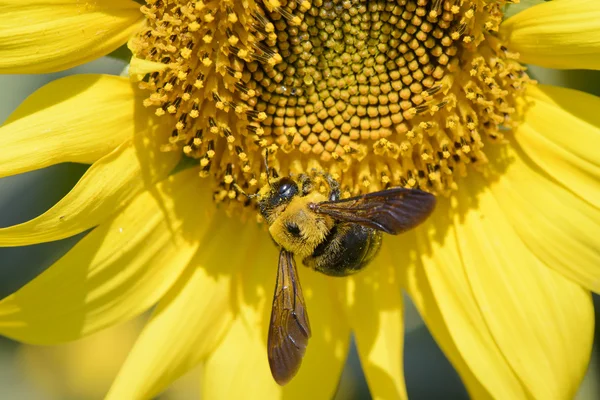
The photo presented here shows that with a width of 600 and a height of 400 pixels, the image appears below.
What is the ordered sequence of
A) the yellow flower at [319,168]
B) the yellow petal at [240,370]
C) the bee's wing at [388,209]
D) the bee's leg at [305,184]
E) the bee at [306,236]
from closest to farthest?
the bee's wing at [388,209], the bee at [306,236], the yellow flower at [319,168], the bee's leg at [305,184], the yellow petal at [240,370]

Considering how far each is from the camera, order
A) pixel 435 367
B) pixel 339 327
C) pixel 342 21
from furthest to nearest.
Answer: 1. pixel 435 367
2. pixel 339 327
3. pixel 342 21

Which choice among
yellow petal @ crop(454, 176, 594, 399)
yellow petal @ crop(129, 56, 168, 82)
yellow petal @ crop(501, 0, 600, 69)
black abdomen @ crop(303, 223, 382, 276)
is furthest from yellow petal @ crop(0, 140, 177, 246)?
yellow petal @ crop(501, 0, 600, 69)

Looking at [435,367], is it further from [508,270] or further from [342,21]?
[342,21]

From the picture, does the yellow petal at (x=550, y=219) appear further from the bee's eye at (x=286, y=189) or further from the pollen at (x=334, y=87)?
the bee's eye at (x=286, y=189)

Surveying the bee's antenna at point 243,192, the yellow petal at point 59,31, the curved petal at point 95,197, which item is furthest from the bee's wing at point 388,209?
the yellow petal at point 59,31

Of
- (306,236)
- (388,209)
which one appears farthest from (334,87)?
(388,209)

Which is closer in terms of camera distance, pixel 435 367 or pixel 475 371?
pixel 475 371

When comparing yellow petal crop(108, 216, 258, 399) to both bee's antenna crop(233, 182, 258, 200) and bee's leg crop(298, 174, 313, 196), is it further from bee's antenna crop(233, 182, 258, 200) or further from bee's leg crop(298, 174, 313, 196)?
bee's leg crop(298, 174, 313, 196)

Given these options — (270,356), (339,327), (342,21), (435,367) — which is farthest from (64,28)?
(435,367)
